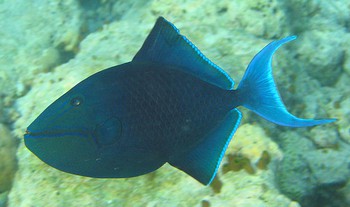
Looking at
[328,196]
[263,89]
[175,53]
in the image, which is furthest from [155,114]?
[328,196]

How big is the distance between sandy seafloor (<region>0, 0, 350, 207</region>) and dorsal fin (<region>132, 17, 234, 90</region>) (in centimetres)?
91

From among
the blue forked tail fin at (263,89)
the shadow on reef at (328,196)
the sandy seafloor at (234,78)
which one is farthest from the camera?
the shadow on reef at (328,196)

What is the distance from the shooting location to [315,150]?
3.33 metres

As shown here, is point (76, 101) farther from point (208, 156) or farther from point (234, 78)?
point (234, 78)

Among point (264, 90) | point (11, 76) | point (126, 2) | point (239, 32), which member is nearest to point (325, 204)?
point (239, 32)

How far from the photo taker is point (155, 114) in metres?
1.33

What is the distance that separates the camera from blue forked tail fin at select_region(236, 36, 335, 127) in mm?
1396

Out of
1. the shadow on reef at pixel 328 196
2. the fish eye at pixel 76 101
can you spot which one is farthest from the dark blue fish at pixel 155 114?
the shadow on reef at pixel 328 196

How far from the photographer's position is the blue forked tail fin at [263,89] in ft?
4.58

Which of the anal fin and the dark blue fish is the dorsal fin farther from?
the anal fin

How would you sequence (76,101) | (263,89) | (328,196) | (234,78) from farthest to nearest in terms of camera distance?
(328,196) → (234,78) → (263,89) → (76,101)

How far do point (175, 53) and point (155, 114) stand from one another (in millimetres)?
298

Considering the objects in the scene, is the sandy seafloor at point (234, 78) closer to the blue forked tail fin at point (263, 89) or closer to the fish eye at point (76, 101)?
the blue forked tail fin at point (263, 89)

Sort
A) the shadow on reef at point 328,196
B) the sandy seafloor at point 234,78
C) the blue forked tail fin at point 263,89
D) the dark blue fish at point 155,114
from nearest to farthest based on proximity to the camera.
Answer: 1. the dark blue fish at point 155,114
2. the blue forked tail fin at point 263,89
3. the sandy seafloor at point 234,78
4. the shadow on reef at point 328,196
